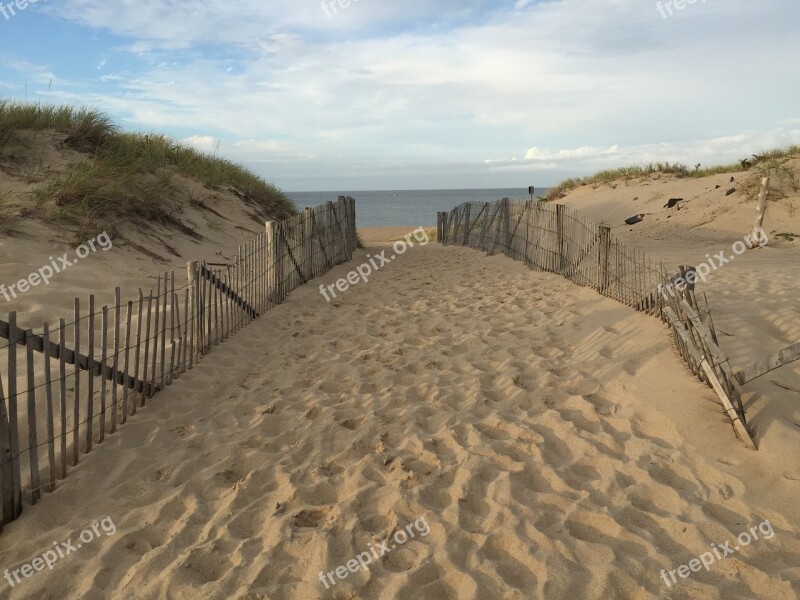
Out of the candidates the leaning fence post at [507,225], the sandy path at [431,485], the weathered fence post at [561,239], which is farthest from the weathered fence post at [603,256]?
the leaning fence post at [507,225]

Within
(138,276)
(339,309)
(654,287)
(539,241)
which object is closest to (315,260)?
(339,309)

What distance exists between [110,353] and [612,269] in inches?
194

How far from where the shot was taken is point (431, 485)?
291 cm

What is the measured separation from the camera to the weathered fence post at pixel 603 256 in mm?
6367

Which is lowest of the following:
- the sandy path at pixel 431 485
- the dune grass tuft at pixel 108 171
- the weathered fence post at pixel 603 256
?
the sandy path at pixel 431 485

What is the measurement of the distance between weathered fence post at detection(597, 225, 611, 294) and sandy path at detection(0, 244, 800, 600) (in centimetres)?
163

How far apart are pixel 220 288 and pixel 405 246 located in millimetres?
9809

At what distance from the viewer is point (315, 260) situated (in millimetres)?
8711

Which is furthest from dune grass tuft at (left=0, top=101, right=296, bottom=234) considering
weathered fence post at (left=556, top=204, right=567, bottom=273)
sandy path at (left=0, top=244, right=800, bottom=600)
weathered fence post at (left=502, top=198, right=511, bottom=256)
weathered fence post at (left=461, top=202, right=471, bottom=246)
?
A: weathered fence post at (left=556, top=204, right=567, bottom=273)

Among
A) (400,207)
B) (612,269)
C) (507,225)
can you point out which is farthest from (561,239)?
(400,207)

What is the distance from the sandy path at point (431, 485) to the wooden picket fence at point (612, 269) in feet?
0.72

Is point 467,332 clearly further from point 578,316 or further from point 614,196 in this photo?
point 614,196

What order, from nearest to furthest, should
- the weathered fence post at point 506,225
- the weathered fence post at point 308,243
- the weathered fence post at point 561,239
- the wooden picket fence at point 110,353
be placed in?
1. the wooden picket fence at point 110,353
2. the weathered fence post at point 308,243
3. the weathered fence post at point 561,239
4. the weathered fence post at point 506,225

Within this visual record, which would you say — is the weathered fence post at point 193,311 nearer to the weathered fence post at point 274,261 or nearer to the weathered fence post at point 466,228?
the weathered fence post at point 274,261
